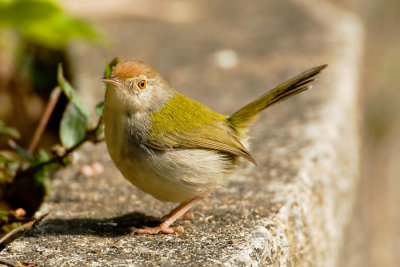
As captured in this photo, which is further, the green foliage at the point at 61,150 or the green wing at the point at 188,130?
the green foliage at the point at 61,150

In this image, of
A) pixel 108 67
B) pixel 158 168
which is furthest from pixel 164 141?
pixel 108 67

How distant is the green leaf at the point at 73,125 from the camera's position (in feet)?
11.2

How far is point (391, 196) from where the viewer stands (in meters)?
7.14

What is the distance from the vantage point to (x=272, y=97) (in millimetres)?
3549

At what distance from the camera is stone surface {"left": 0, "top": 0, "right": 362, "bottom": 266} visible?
9.64 feet

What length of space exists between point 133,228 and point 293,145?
1497 mm

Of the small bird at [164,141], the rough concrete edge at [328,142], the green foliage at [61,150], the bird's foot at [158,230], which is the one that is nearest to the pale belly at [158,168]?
the small bird at [164,141]

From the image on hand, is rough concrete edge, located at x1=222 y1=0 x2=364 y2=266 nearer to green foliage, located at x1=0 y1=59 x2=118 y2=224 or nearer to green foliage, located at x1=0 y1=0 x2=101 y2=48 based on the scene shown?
green foliage, located at x1=0 y1=59 x2=118 y2=224

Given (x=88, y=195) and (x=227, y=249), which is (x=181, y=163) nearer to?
(x=227, y=249)

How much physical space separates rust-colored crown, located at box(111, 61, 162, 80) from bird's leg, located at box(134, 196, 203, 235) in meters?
0.67

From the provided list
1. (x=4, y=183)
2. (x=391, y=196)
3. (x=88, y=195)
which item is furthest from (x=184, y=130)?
(x=391, y=196)

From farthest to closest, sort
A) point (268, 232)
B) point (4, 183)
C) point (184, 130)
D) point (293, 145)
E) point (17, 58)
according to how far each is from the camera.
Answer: point (17, 58) < point (293, 145) < point (4, 183) < point (184, 130) < point (268, 232)

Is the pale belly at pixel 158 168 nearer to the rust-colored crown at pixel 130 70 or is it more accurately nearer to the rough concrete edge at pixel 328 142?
the rust-colored crown at pixel 130 70

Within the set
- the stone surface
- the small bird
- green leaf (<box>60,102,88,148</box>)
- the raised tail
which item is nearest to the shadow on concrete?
→ the stone surface
